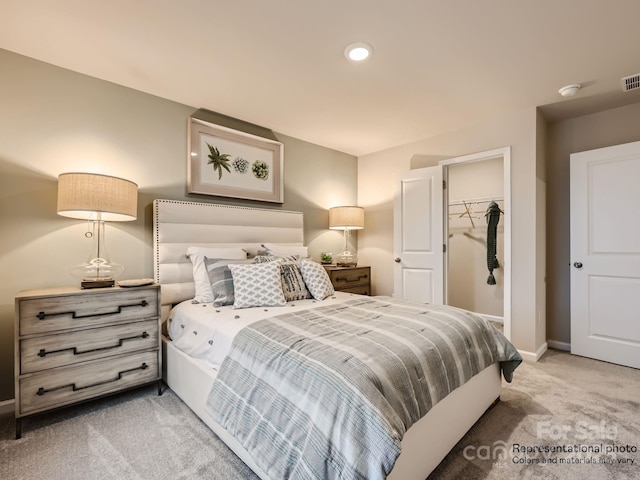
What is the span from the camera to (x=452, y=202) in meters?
4.92

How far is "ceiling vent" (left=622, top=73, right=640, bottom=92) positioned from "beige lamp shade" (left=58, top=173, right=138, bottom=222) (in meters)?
3.96

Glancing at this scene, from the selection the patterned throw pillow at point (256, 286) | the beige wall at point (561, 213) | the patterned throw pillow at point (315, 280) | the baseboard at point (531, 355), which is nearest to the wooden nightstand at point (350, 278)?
the patterned throw pillow at point (315, 280)

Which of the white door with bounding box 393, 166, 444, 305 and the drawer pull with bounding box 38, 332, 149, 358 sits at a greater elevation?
the white door with bounding box 393, 166, 444, 305

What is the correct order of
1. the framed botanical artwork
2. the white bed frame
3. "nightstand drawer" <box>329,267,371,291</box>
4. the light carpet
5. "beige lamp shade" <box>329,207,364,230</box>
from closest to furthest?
the white bed frame
the light carpet
the framed botanical artwork
"nightstand drawer" <box>329,267,371,291</box>
"beige lamp shade" <box>329,207,364,230</box>

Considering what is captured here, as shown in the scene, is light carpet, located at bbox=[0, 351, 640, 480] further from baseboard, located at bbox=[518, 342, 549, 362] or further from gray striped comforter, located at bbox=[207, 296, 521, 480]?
baseboard, located at bbox=[518, 342, 549, 362]

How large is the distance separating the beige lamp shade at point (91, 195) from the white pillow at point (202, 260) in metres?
0.61

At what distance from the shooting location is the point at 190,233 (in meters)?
2.73

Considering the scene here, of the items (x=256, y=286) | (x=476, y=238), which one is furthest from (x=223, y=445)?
(x=476, y=238)

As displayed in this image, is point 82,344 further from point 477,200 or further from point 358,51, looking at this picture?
point 477,200

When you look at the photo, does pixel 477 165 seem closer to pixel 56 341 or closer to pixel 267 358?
pixel 267 358

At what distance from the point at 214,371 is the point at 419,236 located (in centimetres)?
276

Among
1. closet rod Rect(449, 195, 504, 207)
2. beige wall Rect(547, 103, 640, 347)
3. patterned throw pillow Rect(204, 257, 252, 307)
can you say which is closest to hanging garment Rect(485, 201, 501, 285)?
closet rod Rect(449, 195, 504, 207)

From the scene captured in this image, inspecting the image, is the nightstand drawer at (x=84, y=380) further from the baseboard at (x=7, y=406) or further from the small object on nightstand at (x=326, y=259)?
the small object on nightstand at (x=326, y=259)

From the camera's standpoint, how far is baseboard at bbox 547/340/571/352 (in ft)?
10.6
